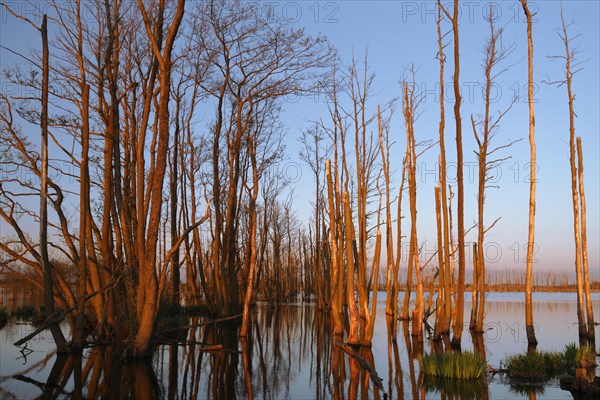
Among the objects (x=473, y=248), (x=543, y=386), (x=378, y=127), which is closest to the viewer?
(x=543, y=386)

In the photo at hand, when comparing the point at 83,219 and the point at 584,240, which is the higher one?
the point at 83,219

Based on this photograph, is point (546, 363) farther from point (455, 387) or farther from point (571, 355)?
point (455, 387)

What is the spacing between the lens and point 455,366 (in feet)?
33.6

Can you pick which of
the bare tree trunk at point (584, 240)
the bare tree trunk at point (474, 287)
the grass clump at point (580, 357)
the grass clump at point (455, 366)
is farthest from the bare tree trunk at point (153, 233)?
the bare tree trunk at point (584, 240)

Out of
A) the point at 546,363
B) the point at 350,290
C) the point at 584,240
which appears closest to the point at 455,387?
the point at 546,363

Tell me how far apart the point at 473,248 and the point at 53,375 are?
1648 centimetres

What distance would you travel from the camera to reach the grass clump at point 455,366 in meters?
10.1

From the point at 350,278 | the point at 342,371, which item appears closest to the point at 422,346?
→ the point at 350,278

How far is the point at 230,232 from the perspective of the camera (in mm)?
23766

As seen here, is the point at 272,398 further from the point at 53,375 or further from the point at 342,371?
the point at 53,375

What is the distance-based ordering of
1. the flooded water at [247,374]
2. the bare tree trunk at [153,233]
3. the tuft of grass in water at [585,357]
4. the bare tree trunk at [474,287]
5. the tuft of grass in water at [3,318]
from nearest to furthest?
the flooded water at [247,374]
the tuft of grass in water at [585,357]
the bare tree trunk at [153,233]
the tuft of grass in water at [3,318]
the bare tree trunk at [474,287]

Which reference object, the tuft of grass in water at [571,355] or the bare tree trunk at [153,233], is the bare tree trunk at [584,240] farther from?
the bare tree trunk at [153,233]

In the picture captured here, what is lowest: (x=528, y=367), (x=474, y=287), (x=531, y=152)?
(x=528, y=367)

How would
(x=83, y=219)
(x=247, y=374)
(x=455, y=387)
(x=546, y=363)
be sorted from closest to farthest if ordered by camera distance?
1. (x=455, y=387)
2. (x=247, y=374)
3. (x=546, y=363)
4. (x=83, y=219)
